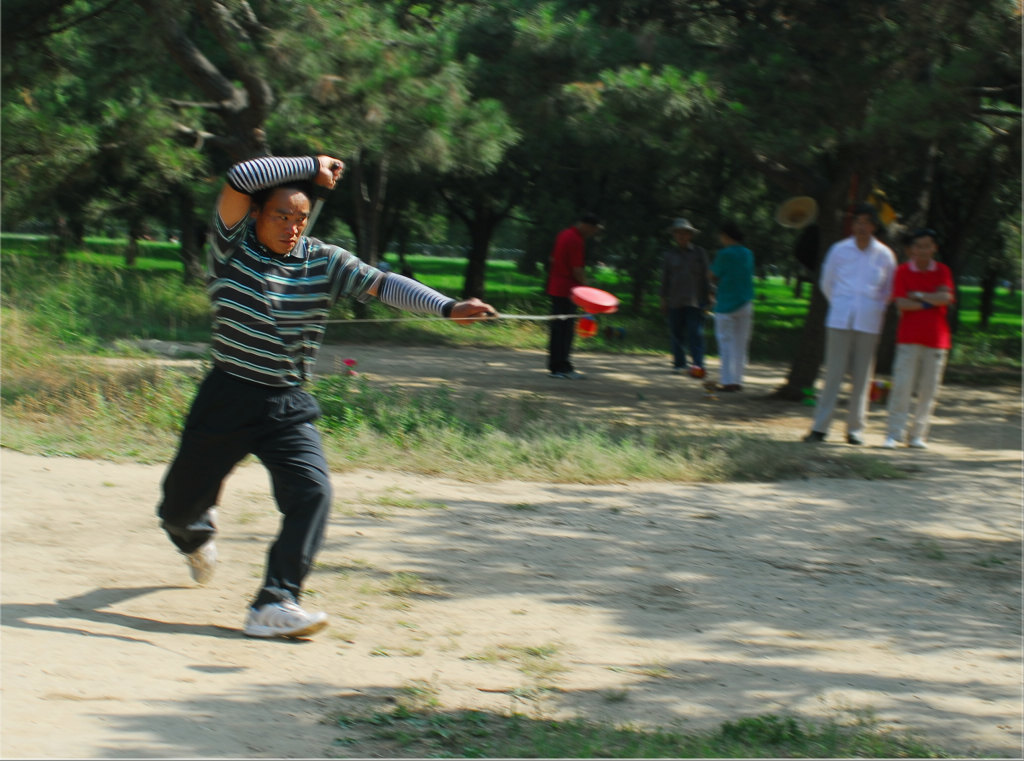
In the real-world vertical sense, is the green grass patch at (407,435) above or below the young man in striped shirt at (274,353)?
below

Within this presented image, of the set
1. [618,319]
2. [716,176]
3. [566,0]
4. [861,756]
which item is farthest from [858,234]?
[716,176]

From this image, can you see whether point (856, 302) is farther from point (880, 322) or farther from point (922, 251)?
point (922, 251)

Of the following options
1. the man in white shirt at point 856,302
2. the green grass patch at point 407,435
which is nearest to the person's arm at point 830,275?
the man in white shirt at point 856,302

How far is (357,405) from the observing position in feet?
28.2

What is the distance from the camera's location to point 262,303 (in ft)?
13.8

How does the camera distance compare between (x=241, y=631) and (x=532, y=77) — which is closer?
(x=241, y=631)

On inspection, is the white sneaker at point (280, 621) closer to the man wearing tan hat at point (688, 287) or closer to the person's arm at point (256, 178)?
the person's arm at point (256, 178)

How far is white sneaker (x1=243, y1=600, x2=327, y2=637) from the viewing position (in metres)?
4.28

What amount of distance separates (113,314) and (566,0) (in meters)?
6.51

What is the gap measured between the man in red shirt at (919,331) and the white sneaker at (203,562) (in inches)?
258

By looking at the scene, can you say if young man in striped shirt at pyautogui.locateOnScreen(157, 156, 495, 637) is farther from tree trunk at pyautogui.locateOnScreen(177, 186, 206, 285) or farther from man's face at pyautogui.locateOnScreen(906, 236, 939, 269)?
tree trunk at pyautogui.locateOnScreen(177, 186, 206, 285)

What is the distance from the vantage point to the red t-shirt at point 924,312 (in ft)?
30.7

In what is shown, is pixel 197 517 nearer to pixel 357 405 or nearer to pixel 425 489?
pixel 425 489

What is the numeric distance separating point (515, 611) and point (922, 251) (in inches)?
240
